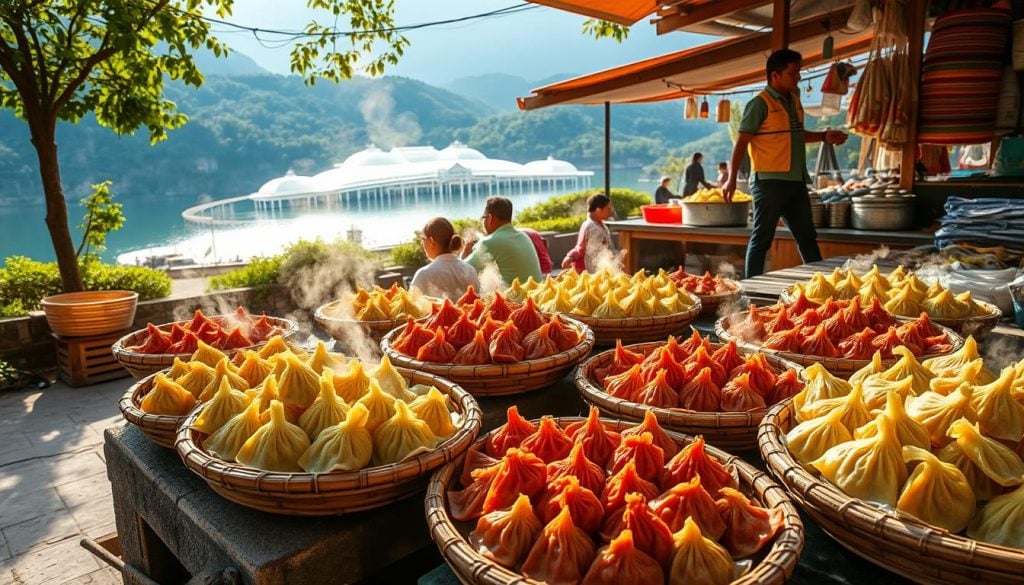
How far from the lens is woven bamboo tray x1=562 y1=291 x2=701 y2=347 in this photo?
2.51 m

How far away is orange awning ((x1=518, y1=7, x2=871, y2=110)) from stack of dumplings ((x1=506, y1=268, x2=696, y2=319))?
477 centimetres

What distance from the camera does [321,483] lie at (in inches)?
51.0

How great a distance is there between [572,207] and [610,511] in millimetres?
15136

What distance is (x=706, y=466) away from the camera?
4.22 feet

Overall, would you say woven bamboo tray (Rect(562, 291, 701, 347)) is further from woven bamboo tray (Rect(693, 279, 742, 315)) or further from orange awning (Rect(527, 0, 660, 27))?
orange awning (Rect(527, 0, 660, 27))

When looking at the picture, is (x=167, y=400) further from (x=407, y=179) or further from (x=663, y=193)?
(x=407, y=179)

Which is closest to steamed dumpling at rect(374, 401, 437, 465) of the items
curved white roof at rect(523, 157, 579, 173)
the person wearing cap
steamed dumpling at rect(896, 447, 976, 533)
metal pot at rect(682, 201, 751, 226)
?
steamed dumpling at rect(896, 447, 976, 533)

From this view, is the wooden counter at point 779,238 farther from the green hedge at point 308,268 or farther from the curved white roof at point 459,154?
the curved white roof at point 459,154

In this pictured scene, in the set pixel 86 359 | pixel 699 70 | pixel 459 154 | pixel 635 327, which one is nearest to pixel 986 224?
pixel 635 327

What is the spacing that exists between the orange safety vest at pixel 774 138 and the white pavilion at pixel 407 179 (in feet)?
100.0

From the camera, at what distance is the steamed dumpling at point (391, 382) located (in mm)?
1724

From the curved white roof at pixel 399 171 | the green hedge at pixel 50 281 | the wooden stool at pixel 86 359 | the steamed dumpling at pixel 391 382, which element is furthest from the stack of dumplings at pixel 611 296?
the curved white roof at pixel 399 171

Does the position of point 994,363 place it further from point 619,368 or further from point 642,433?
point 642,433

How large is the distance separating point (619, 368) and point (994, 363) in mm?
1605
